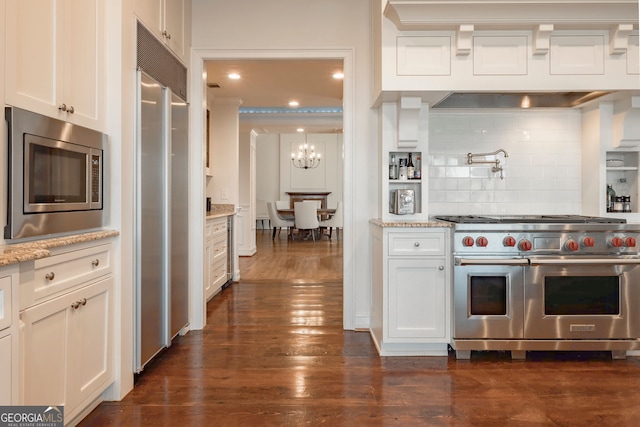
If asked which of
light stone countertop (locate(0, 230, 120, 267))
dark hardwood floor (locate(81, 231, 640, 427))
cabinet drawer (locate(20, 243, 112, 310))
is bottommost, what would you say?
dark hardwood floor (locate(81, 231, 640, 427))

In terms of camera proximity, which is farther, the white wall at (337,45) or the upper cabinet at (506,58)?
the white wall at (337,45)

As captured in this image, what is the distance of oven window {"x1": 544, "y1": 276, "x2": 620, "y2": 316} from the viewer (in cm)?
285

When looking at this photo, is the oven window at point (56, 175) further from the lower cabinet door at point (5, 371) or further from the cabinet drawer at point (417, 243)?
the cabinet drawer at point (417, 243)

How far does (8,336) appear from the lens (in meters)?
1.35

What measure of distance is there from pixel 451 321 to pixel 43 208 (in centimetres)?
235

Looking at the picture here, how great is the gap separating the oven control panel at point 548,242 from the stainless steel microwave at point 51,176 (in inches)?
82.4

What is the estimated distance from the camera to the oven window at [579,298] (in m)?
2.85

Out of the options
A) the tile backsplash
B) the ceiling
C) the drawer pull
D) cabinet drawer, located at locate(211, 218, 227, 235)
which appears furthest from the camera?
the ceiling

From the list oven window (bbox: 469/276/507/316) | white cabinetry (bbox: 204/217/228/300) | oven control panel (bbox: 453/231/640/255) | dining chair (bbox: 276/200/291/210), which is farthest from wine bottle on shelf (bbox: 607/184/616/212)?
dining chair (bbox: 276/200/291/210)

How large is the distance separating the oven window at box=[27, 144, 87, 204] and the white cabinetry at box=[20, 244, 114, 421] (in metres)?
0.23

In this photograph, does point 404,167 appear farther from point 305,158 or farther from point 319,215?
point 305,158

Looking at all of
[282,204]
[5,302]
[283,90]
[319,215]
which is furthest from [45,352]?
[282,204]

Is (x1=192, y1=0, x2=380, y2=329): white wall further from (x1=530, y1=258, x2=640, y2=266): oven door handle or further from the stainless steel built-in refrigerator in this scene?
Result: (x1=530, y1=258, x2=640, y2=266): oven door handle

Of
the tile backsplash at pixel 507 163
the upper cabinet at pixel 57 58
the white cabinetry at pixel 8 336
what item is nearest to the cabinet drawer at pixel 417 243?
the tile backsplash at pixel 507 163
